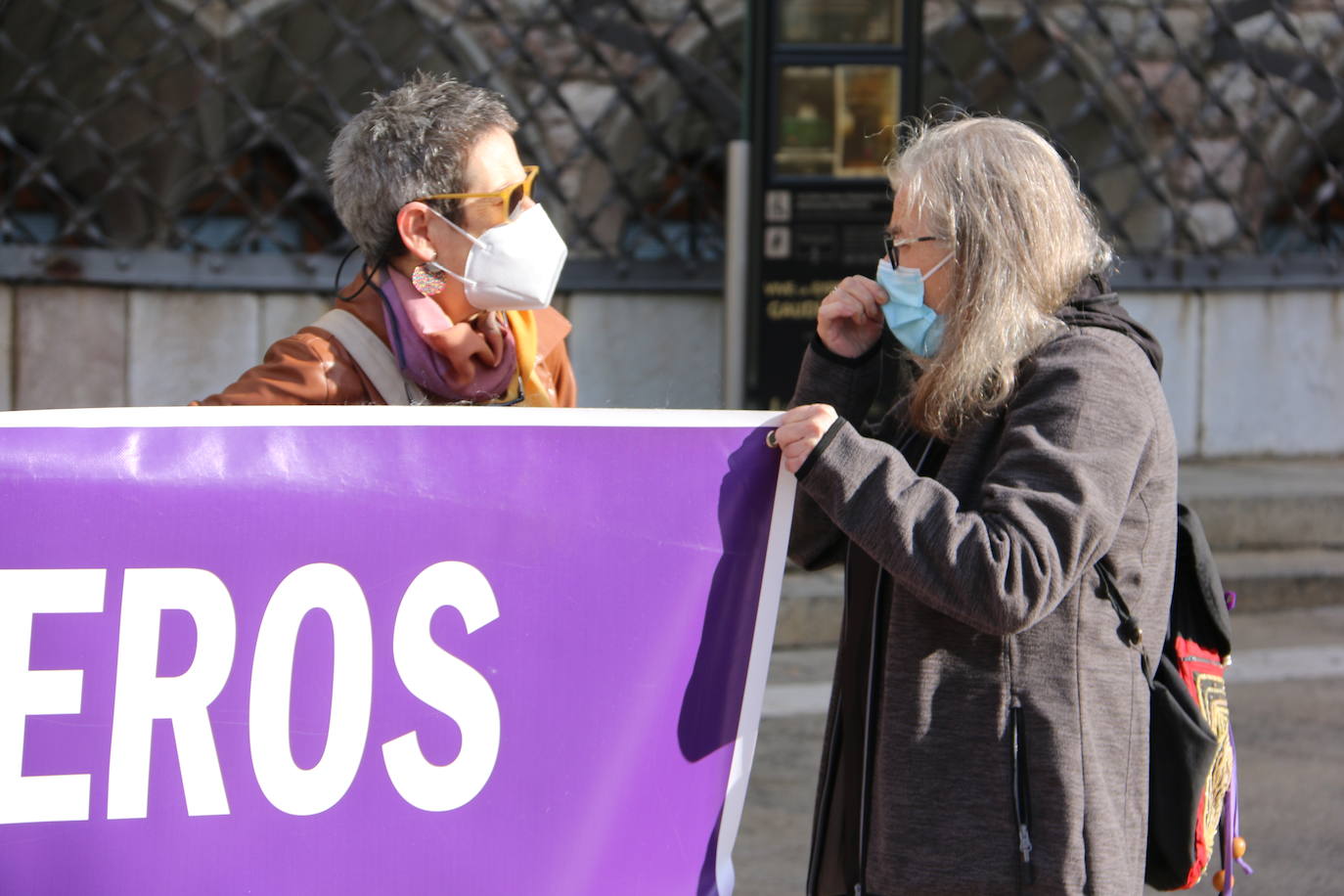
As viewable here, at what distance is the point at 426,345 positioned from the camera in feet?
7.11

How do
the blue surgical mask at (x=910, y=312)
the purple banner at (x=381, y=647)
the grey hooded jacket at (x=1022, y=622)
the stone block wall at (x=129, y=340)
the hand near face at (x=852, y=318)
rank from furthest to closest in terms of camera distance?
1. the stone block wall at (x=129, y=340)
2. the hand near face at (x=852, y=318)
3. the blue surgical mask at (x=910, y=312)
4. the grey hooded jacket at (x=1022, y=622)
5. the purple banner at (x=381, y=647)

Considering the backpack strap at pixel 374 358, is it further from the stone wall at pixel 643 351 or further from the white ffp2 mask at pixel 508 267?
the stone wall at pixel 643 351

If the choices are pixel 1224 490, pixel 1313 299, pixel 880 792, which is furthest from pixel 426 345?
pixel 1313 299

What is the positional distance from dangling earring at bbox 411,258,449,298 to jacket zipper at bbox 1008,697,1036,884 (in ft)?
3.24

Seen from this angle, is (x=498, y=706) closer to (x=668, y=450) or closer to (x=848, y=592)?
(x=668, y=450)

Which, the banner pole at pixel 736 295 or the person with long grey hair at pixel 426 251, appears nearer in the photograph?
the person with long grey hair at pixel 426 251

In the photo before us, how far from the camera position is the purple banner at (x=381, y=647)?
1.77 meters

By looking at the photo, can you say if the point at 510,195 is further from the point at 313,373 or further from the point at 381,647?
the point at 381,647

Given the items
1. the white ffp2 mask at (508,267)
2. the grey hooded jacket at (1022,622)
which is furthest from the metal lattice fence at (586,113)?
the grey hooded jacket at (1022,622)

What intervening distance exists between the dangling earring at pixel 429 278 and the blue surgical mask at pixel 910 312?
0.63 m

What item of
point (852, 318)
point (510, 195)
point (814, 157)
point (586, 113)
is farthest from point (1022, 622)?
point (586, 113)

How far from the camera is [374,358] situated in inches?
84.7

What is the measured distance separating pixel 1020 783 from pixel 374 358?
1038 millimetres

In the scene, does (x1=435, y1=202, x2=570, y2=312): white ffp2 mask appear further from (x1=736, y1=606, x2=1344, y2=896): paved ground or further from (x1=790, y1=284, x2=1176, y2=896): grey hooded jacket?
(x1=736, y1=606, x2=1344, y2=896): paved ground
